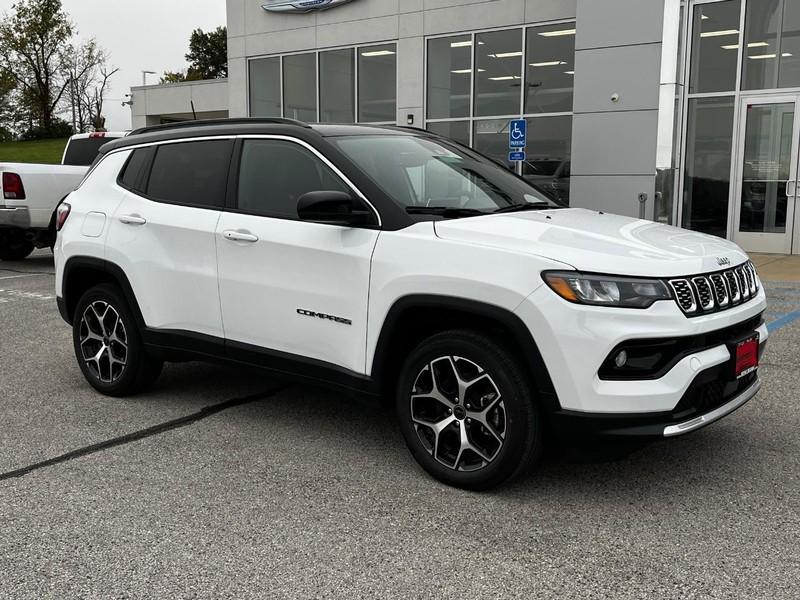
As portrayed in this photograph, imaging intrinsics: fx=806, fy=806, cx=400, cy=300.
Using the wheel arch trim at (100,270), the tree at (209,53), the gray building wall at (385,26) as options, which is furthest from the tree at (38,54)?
the wheel arch trim at (100,270)

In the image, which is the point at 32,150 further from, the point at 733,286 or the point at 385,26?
the point at 733,286

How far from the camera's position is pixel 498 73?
702 inches

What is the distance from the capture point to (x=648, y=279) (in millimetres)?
3377

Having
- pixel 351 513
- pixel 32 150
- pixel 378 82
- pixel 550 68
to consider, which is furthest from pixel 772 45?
pixel 32 150

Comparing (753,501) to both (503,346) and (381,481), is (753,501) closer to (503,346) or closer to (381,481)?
(503,346)

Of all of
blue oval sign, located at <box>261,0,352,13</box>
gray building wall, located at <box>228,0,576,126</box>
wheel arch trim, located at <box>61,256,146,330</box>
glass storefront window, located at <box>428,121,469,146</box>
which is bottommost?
wheel arch trim, located at <box>61,256,146,330</box>

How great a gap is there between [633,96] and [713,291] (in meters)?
11.9

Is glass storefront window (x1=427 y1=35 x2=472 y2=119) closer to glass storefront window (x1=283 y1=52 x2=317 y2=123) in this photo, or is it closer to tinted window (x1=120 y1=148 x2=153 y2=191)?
glass storefront window (x1=283 y1=52 x2=317 y2=123)

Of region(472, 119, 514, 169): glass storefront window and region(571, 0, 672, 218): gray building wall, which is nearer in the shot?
region(571, 0, 672, 218): gray building wall

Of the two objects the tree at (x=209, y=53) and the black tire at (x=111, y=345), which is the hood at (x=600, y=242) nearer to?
the black tire at (x=111, y=345)

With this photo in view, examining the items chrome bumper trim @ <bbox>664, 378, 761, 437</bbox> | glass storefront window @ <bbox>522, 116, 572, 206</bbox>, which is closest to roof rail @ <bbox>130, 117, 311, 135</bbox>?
chrome bumper trim @ <bbox>664, 378, 761, 437</bbox>

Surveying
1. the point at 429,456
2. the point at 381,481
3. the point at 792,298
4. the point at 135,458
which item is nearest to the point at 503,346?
the point at 429,456

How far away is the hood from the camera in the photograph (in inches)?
135

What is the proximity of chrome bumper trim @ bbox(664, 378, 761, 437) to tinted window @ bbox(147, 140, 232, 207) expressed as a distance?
9.14 feet
